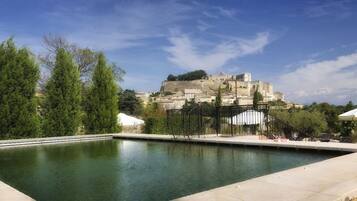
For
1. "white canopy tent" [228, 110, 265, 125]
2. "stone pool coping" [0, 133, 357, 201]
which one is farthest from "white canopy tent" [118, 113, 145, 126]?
"stone pool coping" [0, 133, 357, 201]

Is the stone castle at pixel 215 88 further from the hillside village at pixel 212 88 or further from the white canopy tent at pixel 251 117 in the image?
the white canopy tent at pixel 251 117

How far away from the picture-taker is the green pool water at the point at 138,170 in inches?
253

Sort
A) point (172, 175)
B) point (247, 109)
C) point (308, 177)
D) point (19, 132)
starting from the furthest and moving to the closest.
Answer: point (19, 132) < point (247, 109) < point (172, 175) < point (308, 177)

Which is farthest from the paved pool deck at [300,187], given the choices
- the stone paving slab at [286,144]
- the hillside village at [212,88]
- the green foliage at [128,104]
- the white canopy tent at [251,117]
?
the hillside village at [212,88]

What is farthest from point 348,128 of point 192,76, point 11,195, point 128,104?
point 192,76

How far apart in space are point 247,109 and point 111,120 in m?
8.54

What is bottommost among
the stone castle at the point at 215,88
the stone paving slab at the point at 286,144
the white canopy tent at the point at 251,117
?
the stone paving slab at the point at 286,144

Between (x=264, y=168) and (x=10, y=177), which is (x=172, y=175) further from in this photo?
(x=10, y=177)

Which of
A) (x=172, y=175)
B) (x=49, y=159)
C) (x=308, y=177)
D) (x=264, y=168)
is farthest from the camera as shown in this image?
(x=49, y=159)

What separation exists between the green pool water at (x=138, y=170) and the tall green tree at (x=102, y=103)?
6.54 m

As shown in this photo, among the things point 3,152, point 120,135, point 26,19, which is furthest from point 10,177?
point 26,19

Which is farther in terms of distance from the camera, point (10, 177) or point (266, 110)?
point (266, 110)

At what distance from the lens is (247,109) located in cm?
1479

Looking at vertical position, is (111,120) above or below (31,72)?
below
